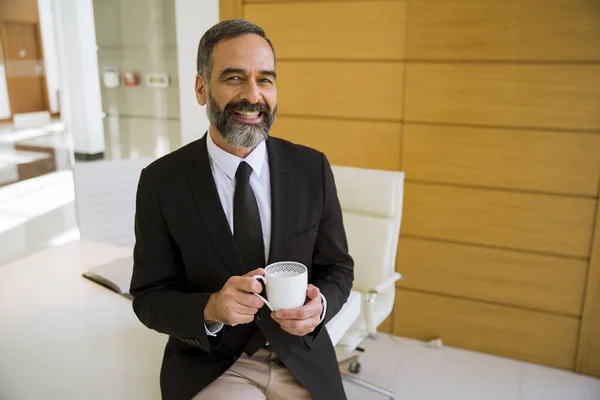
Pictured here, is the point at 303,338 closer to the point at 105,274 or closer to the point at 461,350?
the point at 105,274

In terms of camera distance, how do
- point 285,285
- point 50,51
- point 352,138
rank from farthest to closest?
point 50,51 < point 352,138 < point 285,285

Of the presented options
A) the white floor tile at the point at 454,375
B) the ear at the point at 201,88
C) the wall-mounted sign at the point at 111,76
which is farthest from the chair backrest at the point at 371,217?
the wall-mounted sign at the point at 111,76

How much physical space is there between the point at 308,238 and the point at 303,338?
0.30 m

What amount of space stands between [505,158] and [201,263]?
88.2 inches

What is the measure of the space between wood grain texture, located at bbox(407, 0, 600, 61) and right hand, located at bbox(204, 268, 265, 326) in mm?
2322

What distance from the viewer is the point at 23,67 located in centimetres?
409

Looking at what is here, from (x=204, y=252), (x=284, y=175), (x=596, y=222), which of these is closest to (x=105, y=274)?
(x=204, y=252)

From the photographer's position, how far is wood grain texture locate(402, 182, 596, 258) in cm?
295

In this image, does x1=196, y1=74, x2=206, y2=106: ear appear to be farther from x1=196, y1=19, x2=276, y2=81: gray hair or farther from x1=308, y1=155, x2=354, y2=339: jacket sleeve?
x1=308, y1=155, x2=354, y2=339: jacket sleeve

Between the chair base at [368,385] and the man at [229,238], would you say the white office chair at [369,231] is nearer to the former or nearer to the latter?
the chair base at [368,385]

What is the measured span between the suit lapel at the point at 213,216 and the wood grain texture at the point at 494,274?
2.16 metres

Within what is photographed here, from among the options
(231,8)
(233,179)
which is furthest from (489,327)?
(231,8)

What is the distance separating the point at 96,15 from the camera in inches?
157

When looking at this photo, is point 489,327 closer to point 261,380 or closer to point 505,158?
point 505,158
